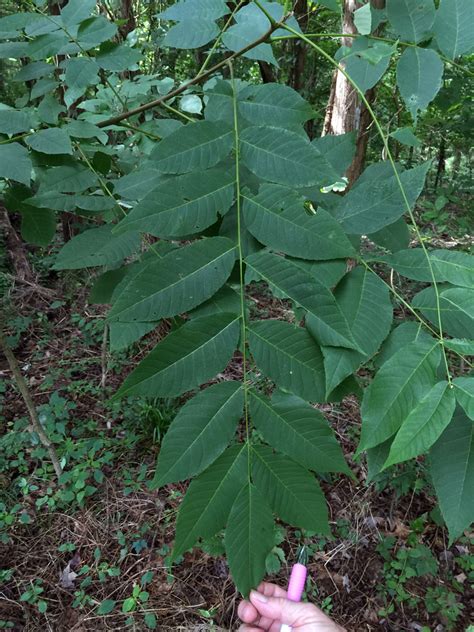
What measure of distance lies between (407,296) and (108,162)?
3.88 m

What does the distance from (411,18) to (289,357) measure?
2.69ft

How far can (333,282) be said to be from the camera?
2.70 feet

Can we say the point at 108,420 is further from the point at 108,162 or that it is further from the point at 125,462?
the point at 108,162

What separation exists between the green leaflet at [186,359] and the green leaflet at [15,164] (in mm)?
563

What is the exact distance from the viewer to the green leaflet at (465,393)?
0.69 metres

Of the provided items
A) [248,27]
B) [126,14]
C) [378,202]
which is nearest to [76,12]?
[248,27]

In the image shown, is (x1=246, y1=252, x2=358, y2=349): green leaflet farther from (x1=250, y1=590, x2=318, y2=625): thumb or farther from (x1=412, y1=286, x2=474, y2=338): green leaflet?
(x1=250, y1=590, x2=318, y2=625): thumb

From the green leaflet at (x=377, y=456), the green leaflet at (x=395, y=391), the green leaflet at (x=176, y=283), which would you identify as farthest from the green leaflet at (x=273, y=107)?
the green leaflet at (x=377, y=456)

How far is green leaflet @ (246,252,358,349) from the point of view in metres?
0.76

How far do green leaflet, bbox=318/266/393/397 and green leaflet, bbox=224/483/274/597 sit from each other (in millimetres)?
217

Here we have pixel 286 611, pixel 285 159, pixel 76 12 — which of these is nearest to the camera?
pixel 285 159

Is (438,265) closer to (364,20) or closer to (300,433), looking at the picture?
(300,433)

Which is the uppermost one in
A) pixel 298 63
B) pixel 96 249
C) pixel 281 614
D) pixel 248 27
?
pixel 248 27

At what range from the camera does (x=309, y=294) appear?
789 millimetres
